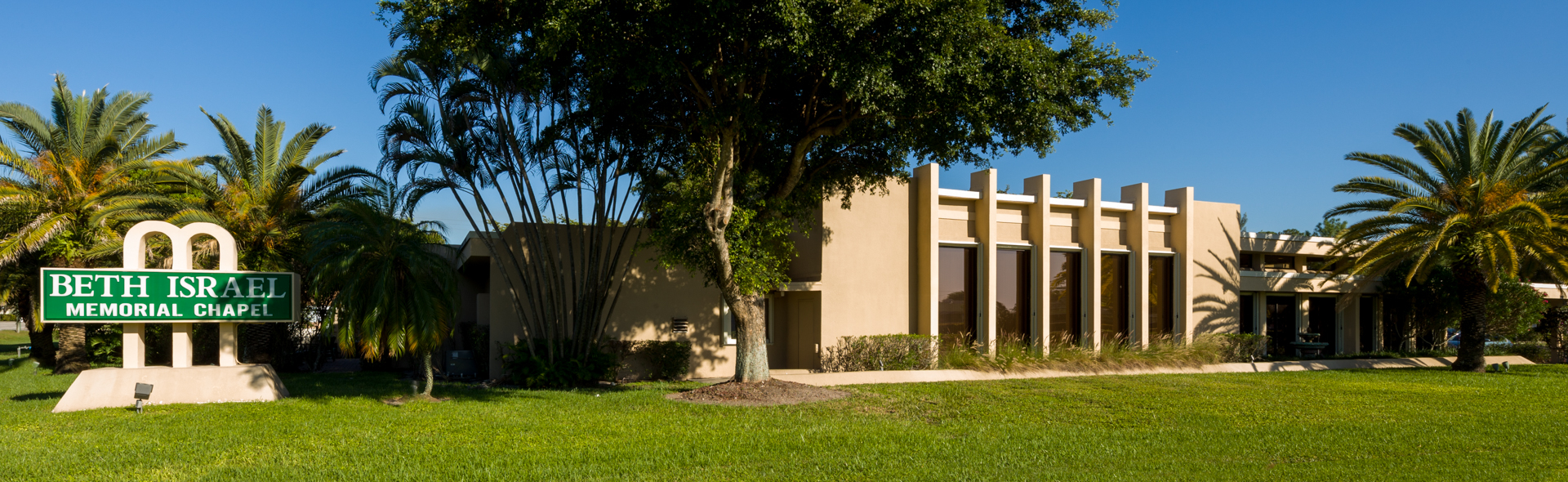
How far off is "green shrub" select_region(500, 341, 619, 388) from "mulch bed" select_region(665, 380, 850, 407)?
7.81 feet

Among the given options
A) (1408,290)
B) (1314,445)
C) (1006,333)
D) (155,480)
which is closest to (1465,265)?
(1408,290)

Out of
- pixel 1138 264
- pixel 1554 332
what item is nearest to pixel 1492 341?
pixel 1554 332

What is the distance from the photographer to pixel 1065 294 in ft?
71.4

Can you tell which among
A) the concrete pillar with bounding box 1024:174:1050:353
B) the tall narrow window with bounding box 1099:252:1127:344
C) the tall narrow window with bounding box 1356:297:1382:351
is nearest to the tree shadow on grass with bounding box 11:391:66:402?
the concrete pillar with bounding box 1024:174:1050:353

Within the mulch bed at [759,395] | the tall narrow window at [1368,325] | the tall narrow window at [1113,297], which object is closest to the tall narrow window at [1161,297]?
the tall narrow window at [1113,297]

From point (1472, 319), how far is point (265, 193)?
2691 cm

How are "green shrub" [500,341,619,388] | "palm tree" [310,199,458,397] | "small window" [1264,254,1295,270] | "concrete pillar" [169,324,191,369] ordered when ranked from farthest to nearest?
"small window" [1264,254,1295,270] → "green shrub" [500,341,619,388] → "concrete pillar" [169,324,191,369] → "palm tree" [310,199,458,397]

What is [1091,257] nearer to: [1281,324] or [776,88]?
[1281,324]

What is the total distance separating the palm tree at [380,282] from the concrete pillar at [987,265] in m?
11.4

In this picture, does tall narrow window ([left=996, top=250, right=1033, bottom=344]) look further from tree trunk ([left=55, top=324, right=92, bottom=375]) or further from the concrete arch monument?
tree trunk ([left=55, top=324, right=92, bottom=375])

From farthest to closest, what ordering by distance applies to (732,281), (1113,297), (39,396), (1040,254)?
(1113,297)
(1040,254)
(732,281)
(39,396)

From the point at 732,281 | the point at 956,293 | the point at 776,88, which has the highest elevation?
the point at 776,88

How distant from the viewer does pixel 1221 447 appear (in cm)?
1001

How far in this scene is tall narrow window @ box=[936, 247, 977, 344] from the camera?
20.3 m
